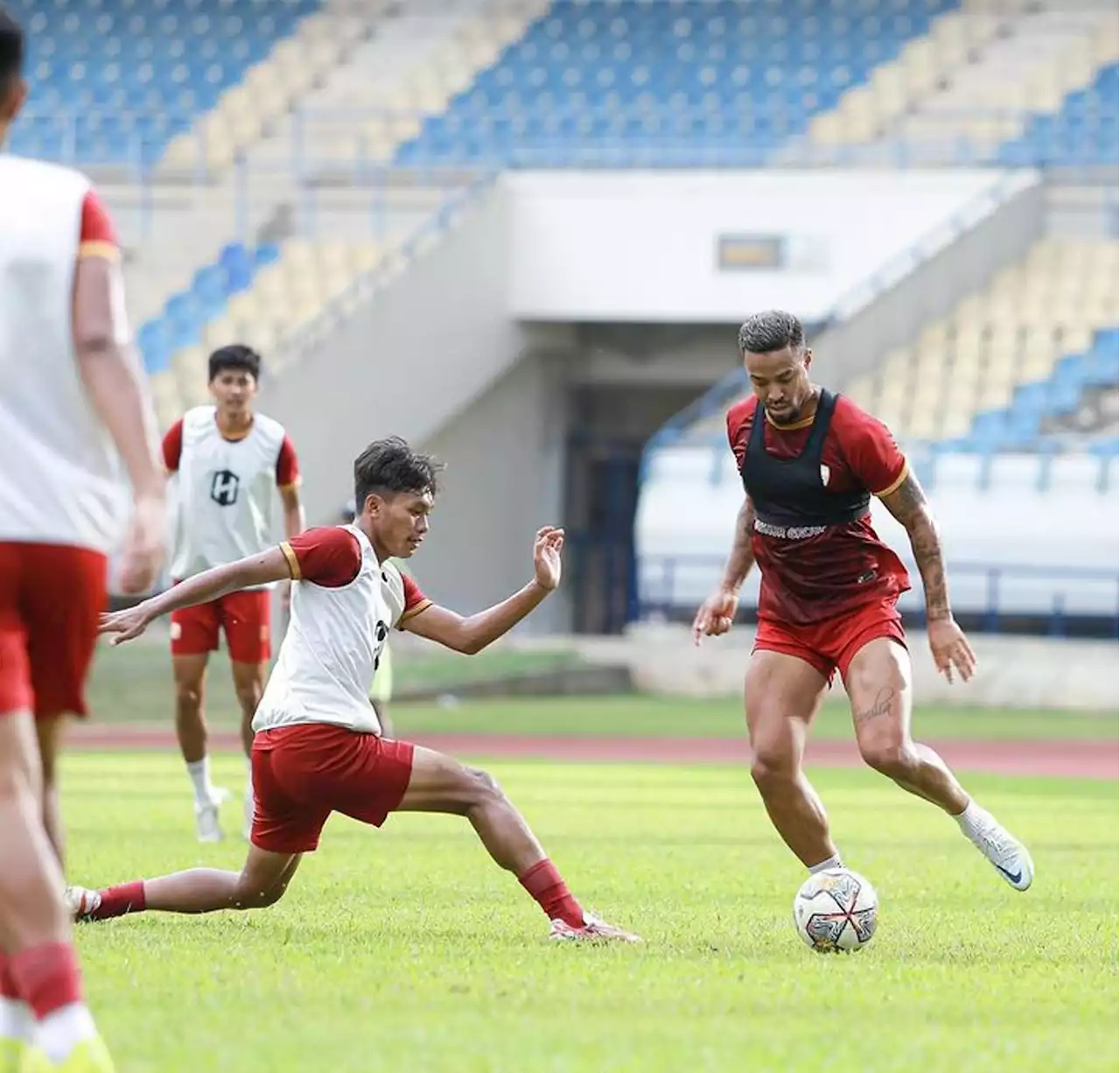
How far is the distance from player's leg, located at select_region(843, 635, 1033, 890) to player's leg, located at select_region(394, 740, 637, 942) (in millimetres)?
1170

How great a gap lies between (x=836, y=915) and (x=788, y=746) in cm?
72

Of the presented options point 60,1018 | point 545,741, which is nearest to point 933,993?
point 60,1018

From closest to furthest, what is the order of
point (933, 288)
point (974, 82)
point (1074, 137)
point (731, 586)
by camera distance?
point (731, 586), point (933, 288), point (1074, 137), point (974, 82)

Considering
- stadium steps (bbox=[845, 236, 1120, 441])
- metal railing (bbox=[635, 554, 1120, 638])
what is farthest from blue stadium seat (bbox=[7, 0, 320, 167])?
metal railing (bbox=[635, 554, 1120, 638])

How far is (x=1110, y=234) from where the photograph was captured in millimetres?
34594

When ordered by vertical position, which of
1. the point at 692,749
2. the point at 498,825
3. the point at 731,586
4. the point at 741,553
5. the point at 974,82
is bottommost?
the point at 692,749

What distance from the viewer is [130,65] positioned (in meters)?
40.9

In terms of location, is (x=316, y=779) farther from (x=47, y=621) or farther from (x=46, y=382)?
(x=46, y=382)

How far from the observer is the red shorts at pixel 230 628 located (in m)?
12.8

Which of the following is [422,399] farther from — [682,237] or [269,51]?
[269,51]

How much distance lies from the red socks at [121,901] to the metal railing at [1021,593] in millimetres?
21310

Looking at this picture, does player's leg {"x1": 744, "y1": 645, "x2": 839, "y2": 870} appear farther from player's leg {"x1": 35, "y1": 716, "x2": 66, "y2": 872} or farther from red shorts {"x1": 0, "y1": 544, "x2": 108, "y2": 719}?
red shorts {"x1": 0, "y1": 544, "x2": 108, "y2": 719}

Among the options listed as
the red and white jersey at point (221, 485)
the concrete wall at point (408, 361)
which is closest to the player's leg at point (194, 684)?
the red and white jersey at point (221, 485)

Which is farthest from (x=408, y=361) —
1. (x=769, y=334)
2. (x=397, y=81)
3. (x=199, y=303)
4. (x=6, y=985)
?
(x=6, y=985)
